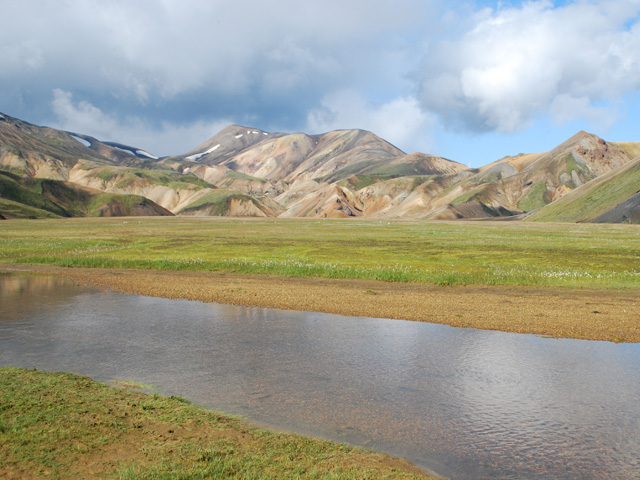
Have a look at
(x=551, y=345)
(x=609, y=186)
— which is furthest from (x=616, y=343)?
(x=609, y=186)

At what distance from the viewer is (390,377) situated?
1330cm

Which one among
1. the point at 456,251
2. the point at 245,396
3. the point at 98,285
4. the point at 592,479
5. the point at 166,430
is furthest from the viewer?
the point at 456,251

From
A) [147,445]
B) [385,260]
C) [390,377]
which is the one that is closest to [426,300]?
[390,377]

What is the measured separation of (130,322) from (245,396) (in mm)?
9812

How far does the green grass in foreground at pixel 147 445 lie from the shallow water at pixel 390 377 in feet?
2.85

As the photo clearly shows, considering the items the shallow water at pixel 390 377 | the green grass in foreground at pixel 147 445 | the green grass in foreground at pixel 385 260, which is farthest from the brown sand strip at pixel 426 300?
the green grass in foreground at pixel 147 445

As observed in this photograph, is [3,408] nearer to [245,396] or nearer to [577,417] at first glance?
[245,396]

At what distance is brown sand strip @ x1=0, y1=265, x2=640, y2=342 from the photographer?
20.2m

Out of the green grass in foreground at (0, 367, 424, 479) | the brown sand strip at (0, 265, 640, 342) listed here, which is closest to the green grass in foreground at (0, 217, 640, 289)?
the brown sand strip at (0, 265, 640, 342)

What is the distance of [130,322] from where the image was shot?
779 inches

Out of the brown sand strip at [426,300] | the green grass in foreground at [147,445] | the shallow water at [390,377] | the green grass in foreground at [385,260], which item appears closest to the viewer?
the green grass in foreground at [147,445]

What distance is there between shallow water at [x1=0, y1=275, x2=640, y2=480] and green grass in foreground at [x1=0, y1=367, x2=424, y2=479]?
0.87 meters

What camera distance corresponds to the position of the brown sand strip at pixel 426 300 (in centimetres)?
2017

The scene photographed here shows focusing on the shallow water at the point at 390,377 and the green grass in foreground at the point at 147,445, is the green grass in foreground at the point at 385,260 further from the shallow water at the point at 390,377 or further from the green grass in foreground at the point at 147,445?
the green grass in foreground at the point at 147,445
